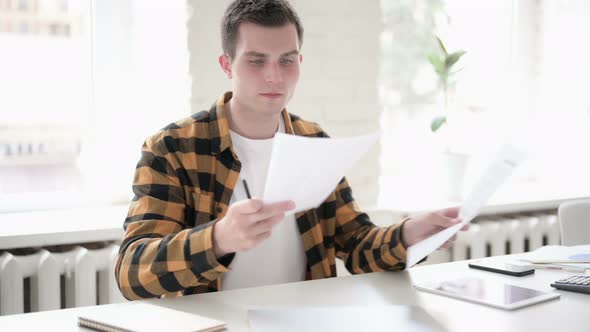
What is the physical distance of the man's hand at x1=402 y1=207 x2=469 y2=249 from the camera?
1612 mm

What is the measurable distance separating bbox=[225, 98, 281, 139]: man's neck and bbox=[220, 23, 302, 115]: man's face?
0.06 metres

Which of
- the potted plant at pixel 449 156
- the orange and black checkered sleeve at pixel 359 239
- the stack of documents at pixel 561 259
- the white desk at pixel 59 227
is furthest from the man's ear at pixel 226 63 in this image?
the potted plant at pixel 449 156

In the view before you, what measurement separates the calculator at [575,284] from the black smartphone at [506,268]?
0.10m

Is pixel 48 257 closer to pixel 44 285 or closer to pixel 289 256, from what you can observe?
pixel 44 285

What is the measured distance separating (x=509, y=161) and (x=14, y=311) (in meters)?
1.53

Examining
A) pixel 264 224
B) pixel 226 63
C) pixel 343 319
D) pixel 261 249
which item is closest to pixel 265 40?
pixel 226 63

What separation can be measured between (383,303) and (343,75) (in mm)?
1418

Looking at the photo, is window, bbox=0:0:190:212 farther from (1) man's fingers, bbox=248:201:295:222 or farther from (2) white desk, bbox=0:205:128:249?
(1) man's fingers, bbox=248:201:295:222

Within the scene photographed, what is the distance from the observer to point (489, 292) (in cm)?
146

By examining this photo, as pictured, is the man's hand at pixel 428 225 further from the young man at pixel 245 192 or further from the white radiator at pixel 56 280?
the white radiator at pixel 56 280

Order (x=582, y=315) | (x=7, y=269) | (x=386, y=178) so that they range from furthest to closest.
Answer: (x=386, y=178), (x=7, y=269), (x=582, y=315)

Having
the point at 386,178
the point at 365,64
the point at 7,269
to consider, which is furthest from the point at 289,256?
the point at 386,178

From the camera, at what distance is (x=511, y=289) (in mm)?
1485

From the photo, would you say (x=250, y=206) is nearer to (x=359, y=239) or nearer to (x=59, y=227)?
(x=359, y=239)
